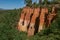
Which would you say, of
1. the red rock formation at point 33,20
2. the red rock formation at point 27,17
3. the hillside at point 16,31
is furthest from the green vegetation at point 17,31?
the red rock formation at point 27,17

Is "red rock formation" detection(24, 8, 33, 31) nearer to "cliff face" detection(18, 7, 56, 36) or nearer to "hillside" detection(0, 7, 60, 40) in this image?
"cliff face" detection(18, 7, 56, 36)

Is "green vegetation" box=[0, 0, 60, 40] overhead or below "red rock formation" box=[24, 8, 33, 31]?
below

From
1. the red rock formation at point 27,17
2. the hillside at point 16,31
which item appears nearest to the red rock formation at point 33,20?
the hillside at point 16,31

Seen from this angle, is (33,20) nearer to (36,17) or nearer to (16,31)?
(36,17)

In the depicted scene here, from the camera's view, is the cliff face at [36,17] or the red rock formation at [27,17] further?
the red rock formation at [27,17]

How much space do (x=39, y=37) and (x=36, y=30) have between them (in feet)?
37.7

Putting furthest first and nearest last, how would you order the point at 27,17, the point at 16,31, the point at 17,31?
the point at 27,17
the point at 17,31
the point at 16,31

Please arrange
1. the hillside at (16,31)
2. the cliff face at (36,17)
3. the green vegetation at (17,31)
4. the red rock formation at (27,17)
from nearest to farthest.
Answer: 1. the hillside at (16,31)
2. the green vegetation at (17,31)
3. the cliff face at (36,17)
4. the red rock formation at (27,17)

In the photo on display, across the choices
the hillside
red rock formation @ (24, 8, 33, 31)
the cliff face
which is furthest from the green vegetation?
red rock formation @ (24, 8, 33, 31)

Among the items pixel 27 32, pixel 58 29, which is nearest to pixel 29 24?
pixel 27 32

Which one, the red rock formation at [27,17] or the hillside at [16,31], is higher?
the red rock formation at [27,17]

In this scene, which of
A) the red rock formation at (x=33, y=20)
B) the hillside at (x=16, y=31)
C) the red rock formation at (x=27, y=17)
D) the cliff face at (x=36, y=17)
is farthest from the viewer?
the red rock formation at (x=27, y=17)

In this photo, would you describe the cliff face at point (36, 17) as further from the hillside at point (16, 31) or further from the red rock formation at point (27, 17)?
the hillside at point (16, 31)

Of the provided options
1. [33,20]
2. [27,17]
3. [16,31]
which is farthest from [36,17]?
[16,31]
